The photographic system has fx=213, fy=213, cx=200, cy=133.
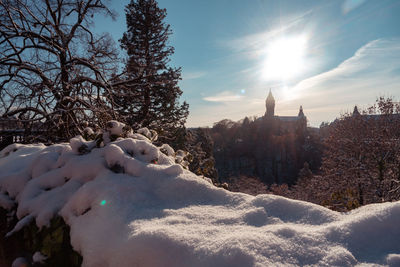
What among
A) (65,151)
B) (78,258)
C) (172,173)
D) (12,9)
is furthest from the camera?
(12,9)

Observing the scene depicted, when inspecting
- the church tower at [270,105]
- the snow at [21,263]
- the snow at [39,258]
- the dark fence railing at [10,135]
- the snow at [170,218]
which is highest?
the church tower at [270,105]

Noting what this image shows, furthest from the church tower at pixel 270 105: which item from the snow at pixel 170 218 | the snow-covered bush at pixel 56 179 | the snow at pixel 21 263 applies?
the snow at pixel 21 263

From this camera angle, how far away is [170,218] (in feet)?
4.29

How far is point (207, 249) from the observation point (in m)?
0.99

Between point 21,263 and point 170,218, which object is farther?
point 21,263

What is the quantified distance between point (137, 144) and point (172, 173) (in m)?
0.56

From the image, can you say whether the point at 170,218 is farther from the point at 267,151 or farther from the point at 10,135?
the point at 267,151

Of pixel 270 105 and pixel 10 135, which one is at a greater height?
pixel 270 105

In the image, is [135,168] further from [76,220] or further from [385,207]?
[385,207]

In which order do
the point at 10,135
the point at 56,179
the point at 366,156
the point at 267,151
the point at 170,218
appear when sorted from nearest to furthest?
the point at 170,218, the point at 56,179, the point at 10,135, the point at 366,156, the point at 267,151

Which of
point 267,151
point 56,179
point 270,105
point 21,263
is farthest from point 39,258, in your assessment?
point 270,105

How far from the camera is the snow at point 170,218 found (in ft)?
3.19

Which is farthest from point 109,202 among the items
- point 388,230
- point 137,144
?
point 388,230

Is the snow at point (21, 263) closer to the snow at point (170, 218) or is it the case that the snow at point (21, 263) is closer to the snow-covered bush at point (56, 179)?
the snow-covered bush at point (56, 179)
